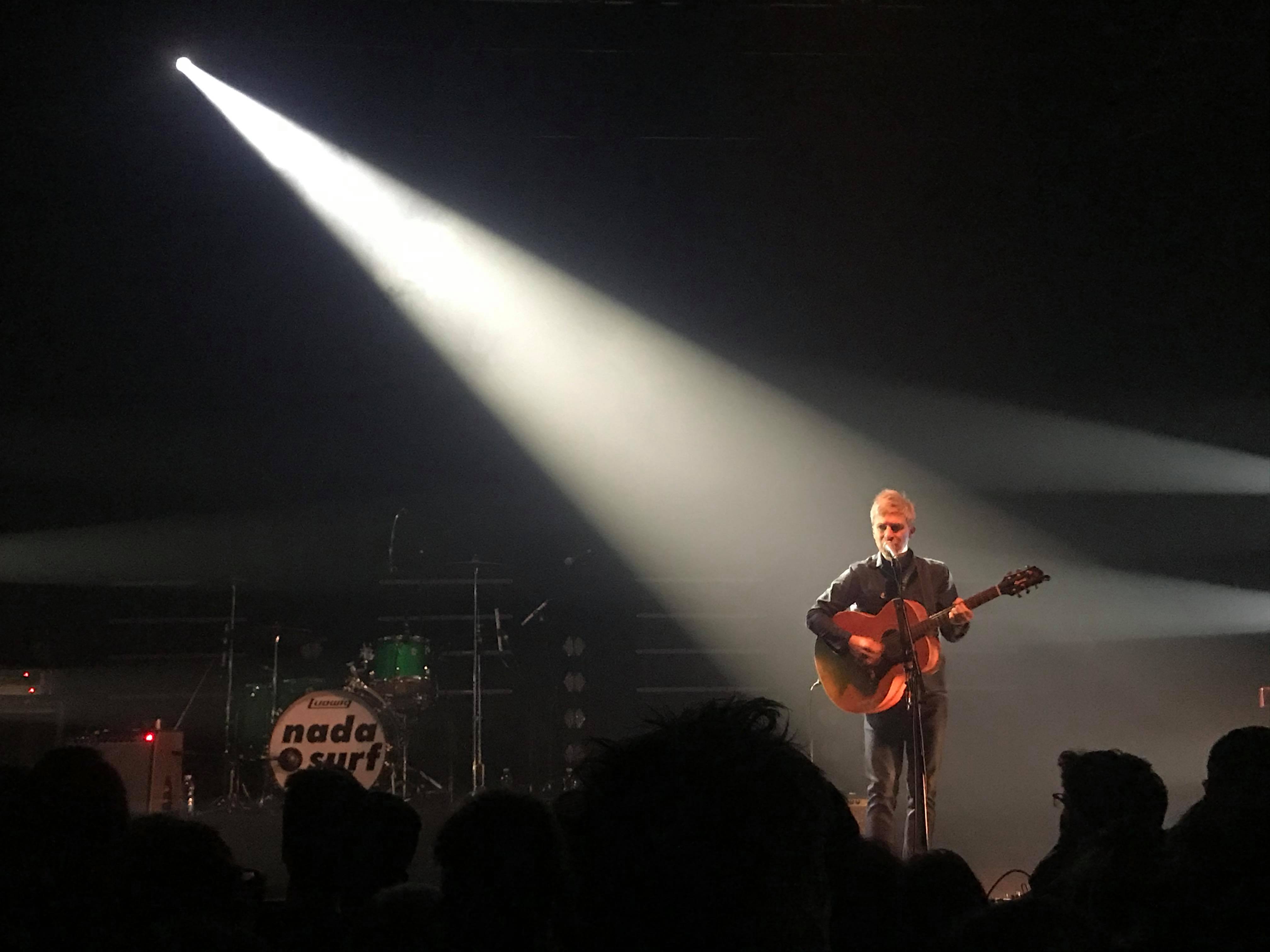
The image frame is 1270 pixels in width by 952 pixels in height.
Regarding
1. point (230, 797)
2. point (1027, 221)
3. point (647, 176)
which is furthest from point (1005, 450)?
point (230, 797)

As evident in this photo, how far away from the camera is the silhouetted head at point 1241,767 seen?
2.54 meters

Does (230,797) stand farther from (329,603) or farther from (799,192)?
(799,192)

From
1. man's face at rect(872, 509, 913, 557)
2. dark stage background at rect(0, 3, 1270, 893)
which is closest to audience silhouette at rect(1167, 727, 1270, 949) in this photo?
man's face at rect(872, 509, 913, 557)

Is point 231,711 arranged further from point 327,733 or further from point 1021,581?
point 1021,581

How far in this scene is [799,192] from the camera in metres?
8.44

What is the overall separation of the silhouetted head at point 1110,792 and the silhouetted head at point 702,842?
1634 millimetres

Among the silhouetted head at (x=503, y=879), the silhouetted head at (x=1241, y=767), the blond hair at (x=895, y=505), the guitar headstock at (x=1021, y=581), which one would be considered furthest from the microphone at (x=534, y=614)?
the silhouetted head at (x=503, y=879)

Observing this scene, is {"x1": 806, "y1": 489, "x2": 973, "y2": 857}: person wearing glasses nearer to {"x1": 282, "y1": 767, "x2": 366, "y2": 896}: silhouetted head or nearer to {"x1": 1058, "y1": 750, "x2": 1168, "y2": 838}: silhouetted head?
{"x1": 1058, "y1": 750, "x2": 1168, "y2": 838}: silhouetted head

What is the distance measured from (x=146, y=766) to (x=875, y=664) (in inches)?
165

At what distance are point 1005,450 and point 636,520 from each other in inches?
113

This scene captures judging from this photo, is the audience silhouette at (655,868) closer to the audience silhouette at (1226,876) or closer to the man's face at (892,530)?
the audience silhouette at (1226,876)

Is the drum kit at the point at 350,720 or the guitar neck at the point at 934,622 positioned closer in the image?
the guitar neck at the point at 934,622

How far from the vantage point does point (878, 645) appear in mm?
5320

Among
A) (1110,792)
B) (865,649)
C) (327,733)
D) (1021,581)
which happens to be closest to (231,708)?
(327,733)
